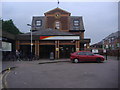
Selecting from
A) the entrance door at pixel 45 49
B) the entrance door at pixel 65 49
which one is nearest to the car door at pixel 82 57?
the entrance door at pixel 65 49

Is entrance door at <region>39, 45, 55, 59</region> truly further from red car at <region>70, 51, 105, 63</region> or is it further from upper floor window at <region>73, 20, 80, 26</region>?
upper floor window at <region>73, 20, 80, 26</region>

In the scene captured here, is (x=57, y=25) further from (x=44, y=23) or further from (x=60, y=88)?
(x=60, y=88)

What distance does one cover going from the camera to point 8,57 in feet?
73.0

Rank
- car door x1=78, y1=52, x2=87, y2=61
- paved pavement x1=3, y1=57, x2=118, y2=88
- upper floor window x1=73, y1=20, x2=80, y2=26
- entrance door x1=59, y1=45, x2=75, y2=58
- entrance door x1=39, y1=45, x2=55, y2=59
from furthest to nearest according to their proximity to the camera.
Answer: upper floor window x1=73, y1=20, x2=80, y2=26
entrance door x1=39, y1=45, x2=55, y2=59
entrance door x1=59, y1=45, x2=75, y2=58
car door x1=78, y1=52, x2=87, y2=61
paved pavement x1=3, y1=57, x2=118, y2=88

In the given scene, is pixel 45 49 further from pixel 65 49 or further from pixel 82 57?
pixel 82 57

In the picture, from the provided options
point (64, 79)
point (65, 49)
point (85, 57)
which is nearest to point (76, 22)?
point (65, 49)

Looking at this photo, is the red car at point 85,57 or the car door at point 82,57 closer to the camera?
the red car at point 85,57

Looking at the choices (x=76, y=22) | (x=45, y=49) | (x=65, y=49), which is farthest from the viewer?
(x=76, y=22)

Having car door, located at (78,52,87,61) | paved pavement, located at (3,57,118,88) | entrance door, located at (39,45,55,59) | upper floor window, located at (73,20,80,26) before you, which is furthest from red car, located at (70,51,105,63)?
upper floor window, located at (73,20,80,26)

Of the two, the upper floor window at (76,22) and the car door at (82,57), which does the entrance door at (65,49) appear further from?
the upper floor window at (76,22)

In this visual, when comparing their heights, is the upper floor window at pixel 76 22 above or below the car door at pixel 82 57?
above

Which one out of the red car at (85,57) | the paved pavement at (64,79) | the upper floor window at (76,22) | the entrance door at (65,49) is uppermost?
the upper floor window at (76,22)

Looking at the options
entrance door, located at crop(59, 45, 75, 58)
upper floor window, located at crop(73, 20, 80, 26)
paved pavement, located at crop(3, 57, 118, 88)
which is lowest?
paved pavement, located at crop(3, 57, 118, 88)

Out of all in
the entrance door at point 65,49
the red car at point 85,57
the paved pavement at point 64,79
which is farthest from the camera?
the entrance door at point 65,49
